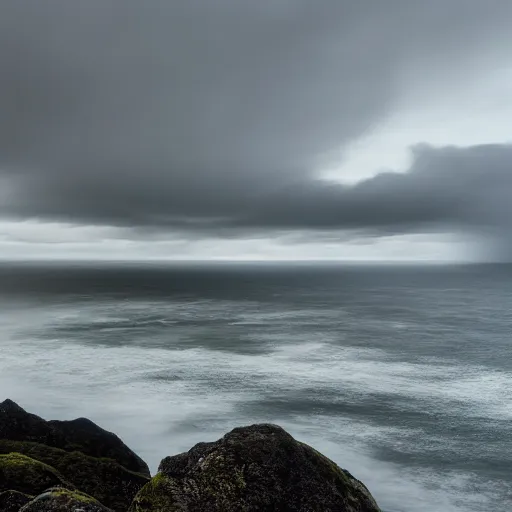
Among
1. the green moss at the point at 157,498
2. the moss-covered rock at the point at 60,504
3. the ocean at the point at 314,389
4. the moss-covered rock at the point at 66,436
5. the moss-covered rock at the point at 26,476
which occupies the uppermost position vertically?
the moss-covered rock at the point at 60,504

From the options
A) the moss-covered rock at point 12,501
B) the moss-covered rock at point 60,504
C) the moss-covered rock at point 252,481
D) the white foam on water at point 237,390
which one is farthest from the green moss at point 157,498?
the white foam on water at point 237,390

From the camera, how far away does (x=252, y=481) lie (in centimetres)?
970

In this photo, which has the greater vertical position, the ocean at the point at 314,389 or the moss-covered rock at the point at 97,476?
the moss-covered rock at the point at 97,476

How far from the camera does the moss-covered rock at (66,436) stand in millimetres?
17656

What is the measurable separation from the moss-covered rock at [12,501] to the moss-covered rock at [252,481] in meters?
1.97

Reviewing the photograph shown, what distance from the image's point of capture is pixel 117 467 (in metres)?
14.5

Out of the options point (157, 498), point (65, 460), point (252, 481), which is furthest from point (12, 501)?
point (65, 460)

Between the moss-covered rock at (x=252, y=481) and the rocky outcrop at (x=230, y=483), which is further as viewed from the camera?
the moss-covered rock at (x=252, y=481)

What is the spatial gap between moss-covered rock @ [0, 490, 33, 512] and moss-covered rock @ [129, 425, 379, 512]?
1.97 m

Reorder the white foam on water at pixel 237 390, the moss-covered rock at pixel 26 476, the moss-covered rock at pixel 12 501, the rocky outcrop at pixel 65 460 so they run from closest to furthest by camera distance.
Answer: the moss-covered rock at pixel 12 501 < the moss-covered rock at pixel 26 476 < the rocky outcrop at pixel 65 460 < the white foam on water at pixel 237 390

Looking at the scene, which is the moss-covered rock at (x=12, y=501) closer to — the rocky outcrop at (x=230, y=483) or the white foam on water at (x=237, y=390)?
the rocky outcrop at (x=230, y=483)

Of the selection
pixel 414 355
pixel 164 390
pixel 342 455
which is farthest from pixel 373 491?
pixel 414 355

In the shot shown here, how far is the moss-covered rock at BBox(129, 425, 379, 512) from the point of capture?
368 inches

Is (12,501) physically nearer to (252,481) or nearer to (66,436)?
(252,481)
